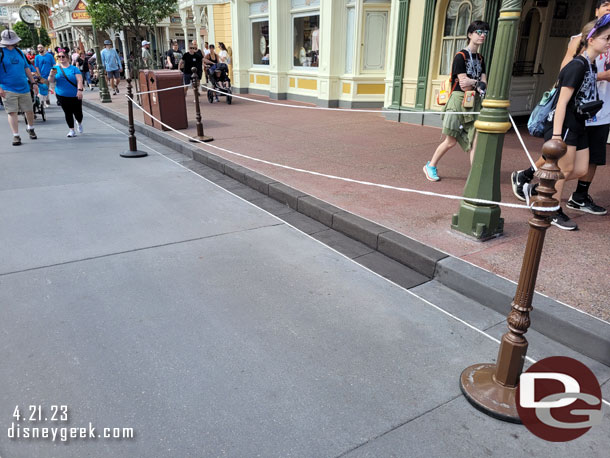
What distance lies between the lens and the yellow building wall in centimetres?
1977

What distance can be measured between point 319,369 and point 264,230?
2434 millimetres

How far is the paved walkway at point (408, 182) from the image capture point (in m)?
3.71

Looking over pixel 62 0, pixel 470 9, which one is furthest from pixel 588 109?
pixel 62 0

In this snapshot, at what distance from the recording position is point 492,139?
4.06 m

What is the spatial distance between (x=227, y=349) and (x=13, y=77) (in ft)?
28.3

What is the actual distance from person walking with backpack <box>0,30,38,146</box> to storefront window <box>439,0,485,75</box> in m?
8.53

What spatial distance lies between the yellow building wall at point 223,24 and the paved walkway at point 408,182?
9307 millimetres

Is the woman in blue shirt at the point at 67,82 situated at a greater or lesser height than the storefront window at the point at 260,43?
lesser

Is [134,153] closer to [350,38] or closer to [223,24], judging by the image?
[350,38]

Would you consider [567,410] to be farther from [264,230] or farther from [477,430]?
[264,230]

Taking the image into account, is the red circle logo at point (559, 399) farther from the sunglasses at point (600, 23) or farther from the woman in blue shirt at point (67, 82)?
the woman in blue shirt at point (67, 82)

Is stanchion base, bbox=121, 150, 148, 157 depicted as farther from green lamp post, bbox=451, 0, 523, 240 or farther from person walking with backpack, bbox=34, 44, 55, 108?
person walking with backpack, bbox=34, 44, 55, 108

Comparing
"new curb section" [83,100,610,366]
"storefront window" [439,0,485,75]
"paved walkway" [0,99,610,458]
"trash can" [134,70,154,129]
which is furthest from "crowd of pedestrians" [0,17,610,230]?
"trash can" [134,70,154,129]

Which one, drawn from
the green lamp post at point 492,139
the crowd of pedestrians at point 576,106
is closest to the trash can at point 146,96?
the crowd of pedestrians at point 576,106
